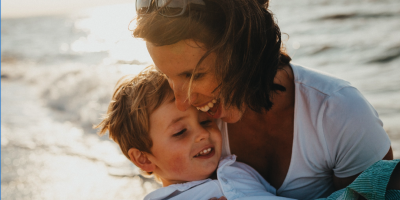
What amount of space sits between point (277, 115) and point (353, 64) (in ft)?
17.0

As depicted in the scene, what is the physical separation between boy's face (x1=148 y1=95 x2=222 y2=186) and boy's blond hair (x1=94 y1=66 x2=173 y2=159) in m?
0.05

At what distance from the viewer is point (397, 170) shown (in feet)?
5.41

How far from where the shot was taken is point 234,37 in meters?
1.81

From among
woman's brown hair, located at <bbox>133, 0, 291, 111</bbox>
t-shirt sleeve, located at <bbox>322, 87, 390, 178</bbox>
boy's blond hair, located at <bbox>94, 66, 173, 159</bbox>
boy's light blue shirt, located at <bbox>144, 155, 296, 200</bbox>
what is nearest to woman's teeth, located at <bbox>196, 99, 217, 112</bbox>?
woman's brown hair, located at <bbox>133, 0, 291, 111</bbox>

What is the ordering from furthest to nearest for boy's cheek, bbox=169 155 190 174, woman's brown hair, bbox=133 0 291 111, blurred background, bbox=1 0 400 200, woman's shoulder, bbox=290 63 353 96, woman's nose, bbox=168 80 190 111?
1. blurred background, bbox=1 0 400 200
2. boy's cheek, bbox=169 155 190 174
3. woman's shoulder, bbox=290 63 353 96
4. woman's nose, bbox=168 80 190 111
5. woman's brown hair, bbox=133 0 291 111

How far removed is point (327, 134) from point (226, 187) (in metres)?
0.66

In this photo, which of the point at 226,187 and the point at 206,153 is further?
the point at 206,153

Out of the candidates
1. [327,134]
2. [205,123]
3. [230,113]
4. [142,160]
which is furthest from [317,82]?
[142,160]

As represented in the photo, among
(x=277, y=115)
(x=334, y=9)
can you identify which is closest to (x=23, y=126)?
(x=277, y=115)

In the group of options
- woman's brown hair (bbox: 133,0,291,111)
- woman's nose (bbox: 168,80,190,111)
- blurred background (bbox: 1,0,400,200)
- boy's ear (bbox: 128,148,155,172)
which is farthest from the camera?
blurred background (bbox: 1,0,400,200)

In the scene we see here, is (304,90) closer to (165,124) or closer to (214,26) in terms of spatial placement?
(214,26)

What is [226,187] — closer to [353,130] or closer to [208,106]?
[208,106]

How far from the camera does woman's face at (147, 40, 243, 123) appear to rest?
178 cm

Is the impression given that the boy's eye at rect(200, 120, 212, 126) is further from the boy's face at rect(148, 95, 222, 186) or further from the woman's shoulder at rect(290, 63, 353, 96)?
the woman's shoulder at rect(290, 63, 353, 96)
